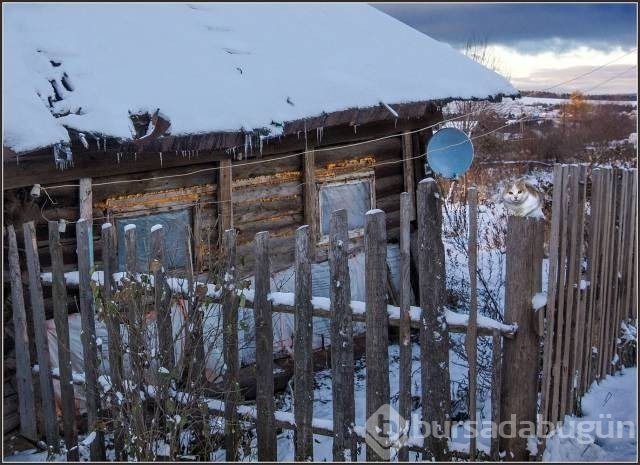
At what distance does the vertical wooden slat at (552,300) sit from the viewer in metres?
3.95

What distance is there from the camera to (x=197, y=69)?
617cm

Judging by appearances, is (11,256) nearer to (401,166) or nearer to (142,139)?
(142,139)

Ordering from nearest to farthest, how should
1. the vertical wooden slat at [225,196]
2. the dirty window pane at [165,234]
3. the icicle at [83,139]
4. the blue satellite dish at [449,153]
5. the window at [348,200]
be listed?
the icicle at [83,139] < the dirty window pane at [165,234] < the vertical wooden slat at [225,196] < the window at [348,200] < the blue satellite dish at [449,153]

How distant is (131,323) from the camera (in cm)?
403

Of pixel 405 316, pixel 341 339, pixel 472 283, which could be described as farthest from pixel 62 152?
pixel 472 283

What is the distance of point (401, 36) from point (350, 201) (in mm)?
2878

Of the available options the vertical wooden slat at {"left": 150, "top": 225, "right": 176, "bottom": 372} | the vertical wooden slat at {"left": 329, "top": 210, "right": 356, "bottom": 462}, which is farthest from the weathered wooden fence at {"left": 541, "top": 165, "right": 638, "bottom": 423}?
the vertical wooden slat at {"left": 150, "top": 225, "right": 176, "bottom": 372}

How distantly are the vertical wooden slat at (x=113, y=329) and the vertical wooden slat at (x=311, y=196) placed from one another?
312 centimetres

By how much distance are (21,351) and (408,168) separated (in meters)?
4.92

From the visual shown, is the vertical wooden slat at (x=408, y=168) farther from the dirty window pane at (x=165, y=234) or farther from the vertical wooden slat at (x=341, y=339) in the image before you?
the vertical wooden slat at (x=341, y=339)

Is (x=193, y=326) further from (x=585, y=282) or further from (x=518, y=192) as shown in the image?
(x=585, y=282)

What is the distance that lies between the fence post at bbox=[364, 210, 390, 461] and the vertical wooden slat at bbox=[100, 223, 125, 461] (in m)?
1.43

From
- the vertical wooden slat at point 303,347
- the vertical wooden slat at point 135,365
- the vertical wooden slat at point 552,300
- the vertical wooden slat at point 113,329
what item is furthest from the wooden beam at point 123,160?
the vertical wooden slat at point 552,300

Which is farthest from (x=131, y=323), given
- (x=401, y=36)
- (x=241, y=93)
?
(x=401, y=36)
